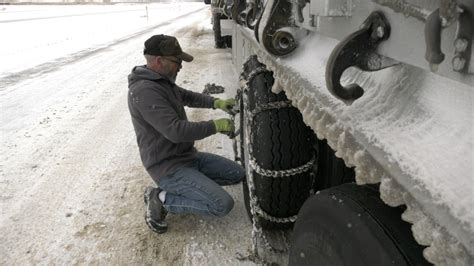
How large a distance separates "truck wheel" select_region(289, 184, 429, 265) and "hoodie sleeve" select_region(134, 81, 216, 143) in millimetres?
1446

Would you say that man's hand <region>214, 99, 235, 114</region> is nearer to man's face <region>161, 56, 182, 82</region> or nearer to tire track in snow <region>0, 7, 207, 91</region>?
man's face <region>161, 56, 182, 82</region>

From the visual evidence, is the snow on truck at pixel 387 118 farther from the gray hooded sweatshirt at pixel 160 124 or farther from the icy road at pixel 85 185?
the icy road at pixel 85 185

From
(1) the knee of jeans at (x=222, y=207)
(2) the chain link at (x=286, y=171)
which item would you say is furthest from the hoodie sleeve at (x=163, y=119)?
(2) the chain link at (x=286, y=171)

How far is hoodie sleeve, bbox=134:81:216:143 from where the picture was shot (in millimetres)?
2699

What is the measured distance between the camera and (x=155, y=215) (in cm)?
284

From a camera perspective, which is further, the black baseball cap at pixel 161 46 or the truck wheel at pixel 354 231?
the black baseball cap at pixel 161 46

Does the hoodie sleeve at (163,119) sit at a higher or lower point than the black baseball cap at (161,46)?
lower

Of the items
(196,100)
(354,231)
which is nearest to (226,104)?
(196,100)

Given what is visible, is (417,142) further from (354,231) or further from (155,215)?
(155,215)

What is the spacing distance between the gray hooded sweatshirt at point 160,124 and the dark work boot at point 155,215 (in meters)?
0.16

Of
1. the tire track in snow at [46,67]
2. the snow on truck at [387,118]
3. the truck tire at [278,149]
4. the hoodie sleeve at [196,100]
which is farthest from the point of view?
the tire track in snow at [46,67]

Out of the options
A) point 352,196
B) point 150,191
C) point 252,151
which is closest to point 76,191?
point 150,191

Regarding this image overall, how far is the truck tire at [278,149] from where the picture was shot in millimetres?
2014

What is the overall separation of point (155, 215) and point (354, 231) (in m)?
1.98
